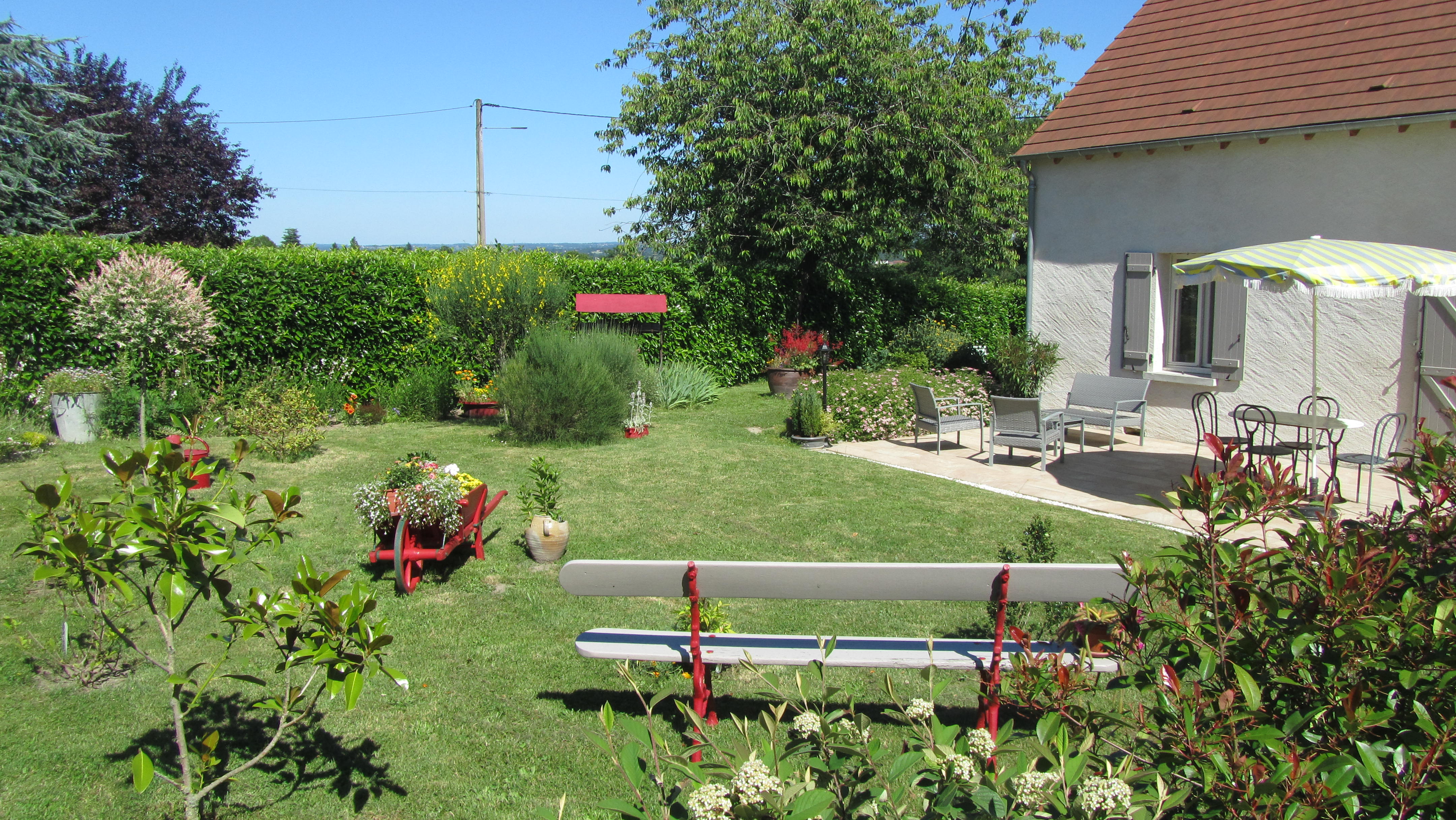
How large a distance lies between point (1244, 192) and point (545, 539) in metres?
8.71

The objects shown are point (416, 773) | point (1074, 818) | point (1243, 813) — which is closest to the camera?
point (1074, 818)

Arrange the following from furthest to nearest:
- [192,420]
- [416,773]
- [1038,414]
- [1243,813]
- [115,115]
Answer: [115,115] < [192,420] < [1038,414] < [416,773] < [1243,813]

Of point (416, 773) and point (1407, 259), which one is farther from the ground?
point (1407, 259)

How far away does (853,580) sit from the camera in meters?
3.63

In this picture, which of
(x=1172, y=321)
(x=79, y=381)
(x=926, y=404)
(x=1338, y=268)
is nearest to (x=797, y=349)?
(x=926, y=404)

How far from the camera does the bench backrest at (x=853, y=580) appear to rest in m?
3.60

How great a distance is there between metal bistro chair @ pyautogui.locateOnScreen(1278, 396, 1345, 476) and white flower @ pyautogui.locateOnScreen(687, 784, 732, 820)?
23.4 ft

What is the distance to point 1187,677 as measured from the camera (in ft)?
13.1

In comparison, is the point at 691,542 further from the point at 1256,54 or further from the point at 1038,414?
the point at 1256,54

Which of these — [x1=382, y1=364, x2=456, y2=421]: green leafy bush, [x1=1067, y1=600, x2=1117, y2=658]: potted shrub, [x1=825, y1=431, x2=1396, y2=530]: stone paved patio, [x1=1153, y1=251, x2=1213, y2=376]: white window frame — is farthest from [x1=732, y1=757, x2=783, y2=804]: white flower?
[x1=382, y1=364, x2=456, y2=421]: green leafy bush

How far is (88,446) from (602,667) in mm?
8116

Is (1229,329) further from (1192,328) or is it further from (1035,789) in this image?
(1035,789)

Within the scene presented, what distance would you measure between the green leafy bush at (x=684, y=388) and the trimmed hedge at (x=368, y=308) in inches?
44.6

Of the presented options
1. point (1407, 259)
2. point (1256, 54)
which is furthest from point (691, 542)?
point (1256, 54)
